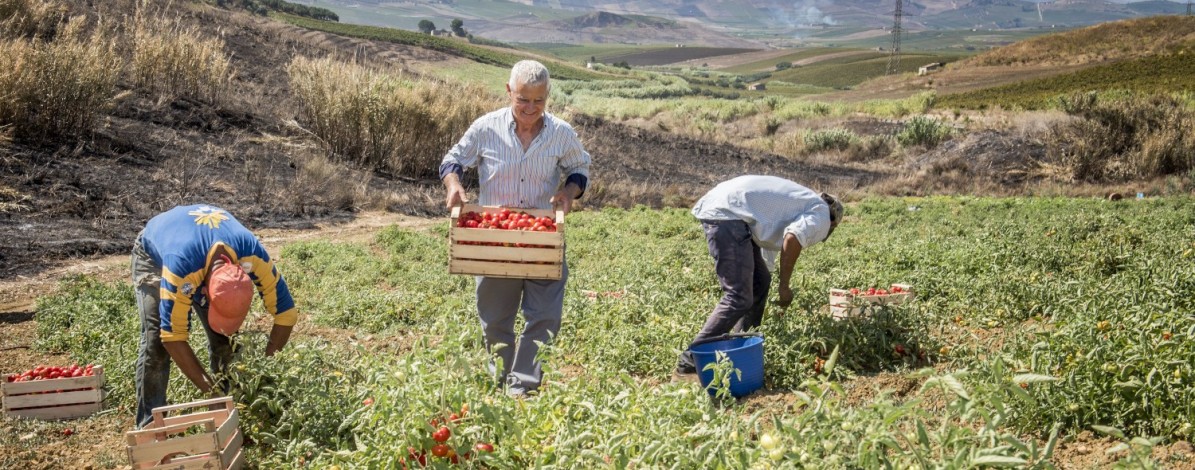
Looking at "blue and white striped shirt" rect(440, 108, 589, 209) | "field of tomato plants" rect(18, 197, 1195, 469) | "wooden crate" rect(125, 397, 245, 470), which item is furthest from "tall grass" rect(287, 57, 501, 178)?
"wooden crate" rect(125, 397, 245, 470)

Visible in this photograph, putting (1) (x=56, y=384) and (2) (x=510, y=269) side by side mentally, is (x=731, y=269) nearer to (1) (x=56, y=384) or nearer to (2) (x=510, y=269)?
(2) (x=510, y=269)

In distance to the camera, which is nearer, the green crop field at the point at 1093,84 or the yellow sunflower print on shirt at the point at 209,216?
the yellow sunflower print on shirt at the point at 209,216

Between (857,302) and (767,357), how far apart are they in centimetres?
74

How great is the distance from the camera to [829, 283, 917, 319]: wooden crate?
19.0ft

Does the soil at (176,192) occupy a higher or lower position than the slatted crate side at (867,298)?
lower

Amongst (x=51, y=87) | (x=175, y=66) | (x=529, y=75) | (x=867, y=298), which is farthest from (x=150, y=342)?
(x=175, y=66)

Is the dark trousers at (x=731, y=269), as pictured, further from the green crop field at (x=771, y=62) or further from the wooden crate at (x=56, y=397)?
the green crop field at (x=771, y=62)

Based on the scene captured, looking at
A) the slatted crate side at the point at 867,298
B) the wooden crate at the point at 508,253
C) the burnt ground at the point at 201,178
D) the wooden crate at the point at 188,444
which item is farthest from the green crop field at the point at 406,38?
the wooden crate at the point at 188,444

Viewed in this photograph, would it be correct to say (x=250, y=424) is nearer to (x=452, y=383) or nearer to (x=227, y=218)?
(x=227, y=218)

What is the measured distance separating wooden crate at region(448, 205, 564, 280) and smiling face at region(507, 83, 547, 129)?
523mm

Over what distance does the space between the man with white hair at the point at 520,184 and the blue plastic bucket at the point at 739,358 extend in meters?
0.89

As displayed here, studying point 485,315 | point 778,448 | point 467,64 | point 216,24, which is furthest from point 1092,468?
point 467,64

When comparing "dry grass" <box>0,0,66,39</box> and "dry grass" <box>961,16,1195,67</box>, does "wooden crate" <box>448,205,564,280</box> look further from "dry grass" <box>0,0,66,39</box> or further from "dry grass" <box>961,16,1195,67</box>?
"dry grass" <box>961,16,1195,67</box>

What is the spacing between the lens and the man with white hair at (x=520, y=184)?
15.8 ft
